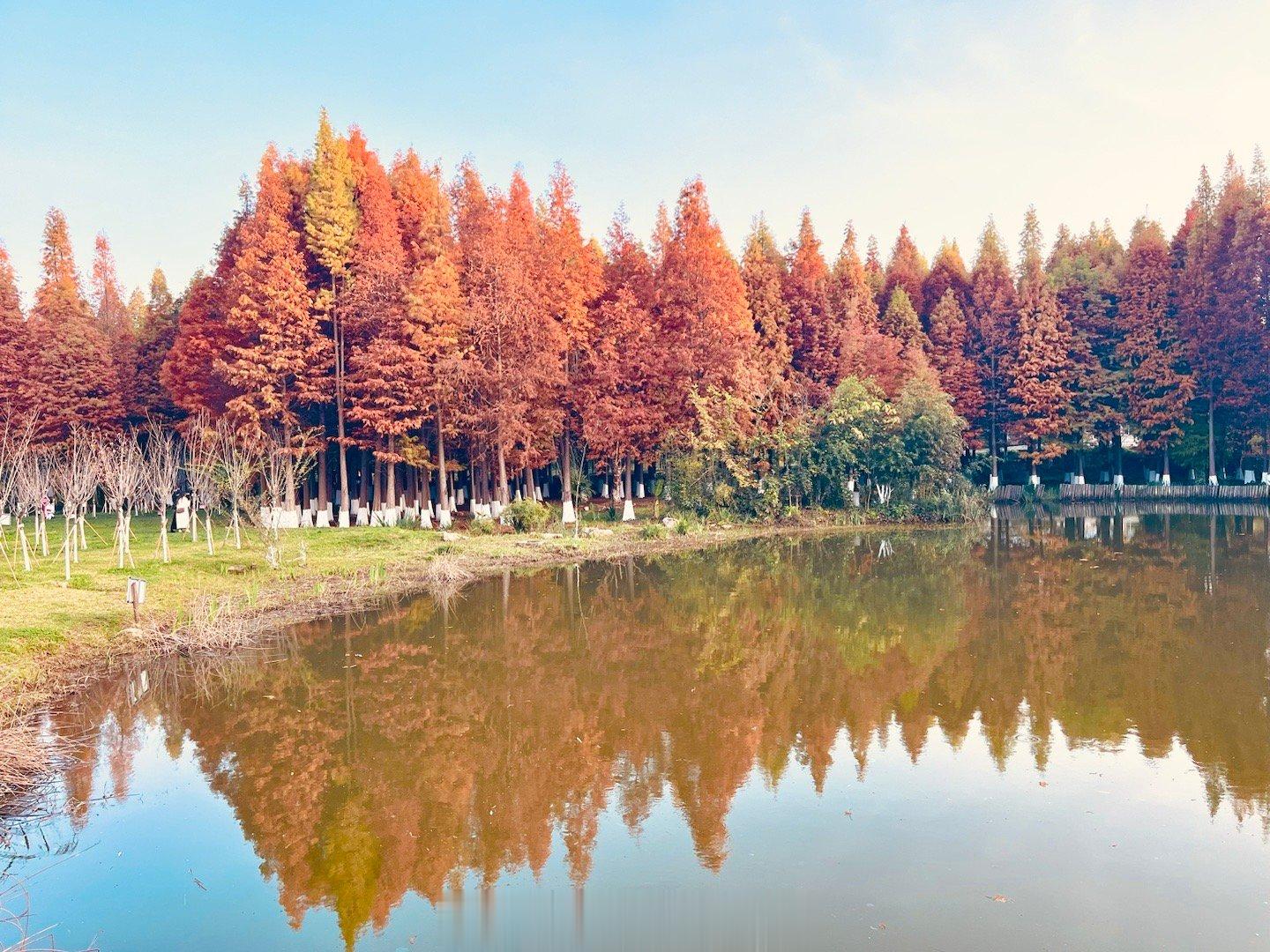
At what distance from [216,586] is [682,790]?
13.5 metres

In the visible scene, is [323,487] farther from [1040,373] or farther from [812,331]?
[1040,373]

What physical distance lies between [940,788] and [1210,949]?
296cm

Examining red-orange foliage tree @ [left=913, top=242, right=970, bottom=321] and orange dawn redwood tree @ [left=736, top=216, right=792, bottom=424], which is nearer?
orange dawn redwood tree @ [left=736, top=216, right=792, bottom=424]

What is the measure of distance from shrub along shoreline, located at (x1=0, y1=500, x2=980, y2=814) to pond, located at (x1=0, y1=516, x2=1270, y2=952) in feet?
2.63

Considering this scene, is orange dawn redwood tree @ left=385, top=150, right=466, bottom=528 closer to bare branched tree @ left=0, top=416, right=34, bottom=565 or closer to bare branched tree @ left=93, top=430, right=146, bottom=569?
bare branched tree @ left=93, top=430, right=146, bottom=569

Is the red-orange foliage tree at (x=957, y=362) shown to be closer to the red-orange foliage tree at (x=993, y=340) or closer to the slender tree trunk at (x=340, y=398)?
the red-orange foliage tree at (x=993, y=340)

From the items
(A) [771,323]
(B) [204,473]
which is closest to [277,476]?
(B) [204,473]

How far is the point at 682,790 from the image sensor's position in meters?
8.73

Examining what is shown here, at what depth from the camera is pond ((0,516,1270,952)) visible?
253 inches

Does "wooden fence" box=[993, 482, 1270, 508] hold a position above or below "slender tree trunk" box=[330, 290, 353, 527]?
below

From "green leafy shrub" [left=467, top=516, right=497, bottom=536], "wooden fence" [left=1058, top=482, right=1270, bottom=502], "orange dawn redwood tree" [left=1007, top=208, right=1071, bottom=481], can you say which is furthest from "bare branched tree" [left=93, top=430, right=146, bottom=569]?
"wooden fence" [left=1058, top=482, right=1270, bottom=502]

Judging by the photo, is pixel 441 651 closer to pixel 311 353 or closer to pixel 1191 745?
pixel 1191 745

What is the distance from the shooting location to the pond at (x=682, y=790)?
6438mm

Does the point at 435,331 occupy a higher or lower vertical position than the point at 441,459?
higher
